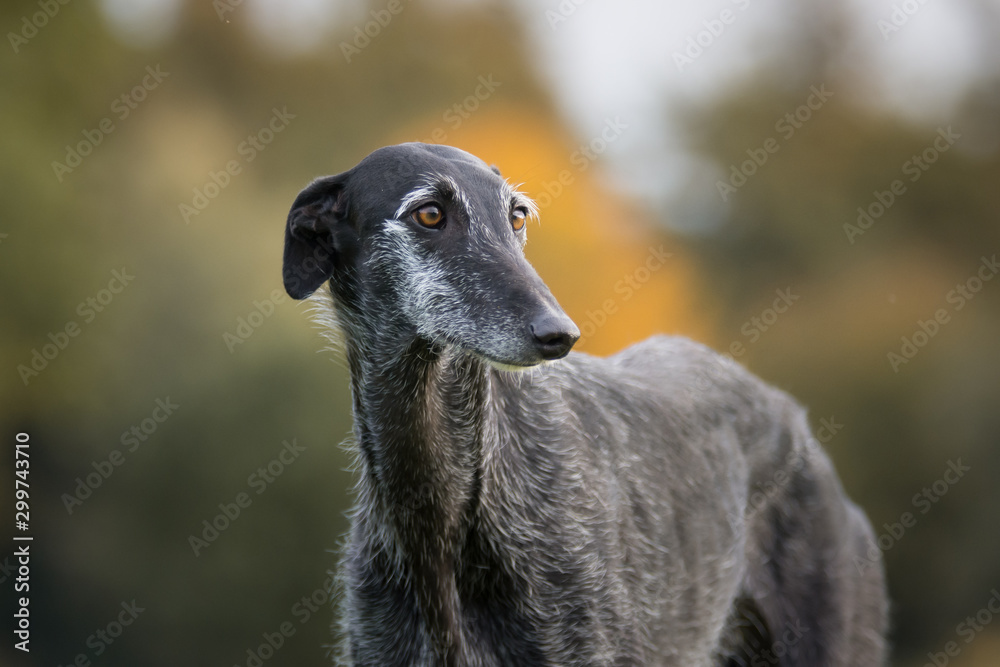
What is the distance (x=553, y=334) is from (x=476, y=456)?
103 centimetres

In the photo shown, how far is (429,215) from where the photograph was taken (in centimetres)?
399

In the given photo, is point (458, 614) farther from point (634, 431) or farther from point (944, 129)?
point (944, 129)

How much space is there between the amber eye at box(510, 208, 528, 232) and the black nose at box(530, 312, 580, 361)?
0.82m

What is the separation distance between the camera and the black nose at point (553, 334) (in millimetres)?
3430

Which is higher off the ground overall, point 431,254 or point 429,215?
point 429,215

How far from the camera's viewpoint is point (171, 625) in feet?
45.3

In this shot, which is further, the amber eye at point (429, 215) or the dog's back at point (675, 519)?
the dog's back at point (675, 519)

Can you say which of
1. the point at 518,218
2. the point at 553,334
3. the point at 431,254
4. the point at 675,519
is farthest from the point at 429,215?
the point at 675,519

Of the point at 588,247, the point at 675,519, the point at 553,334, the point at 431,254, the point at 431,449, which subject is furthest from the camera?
the point at 588,247

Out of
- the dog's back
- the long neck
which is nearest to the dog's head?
the long neck

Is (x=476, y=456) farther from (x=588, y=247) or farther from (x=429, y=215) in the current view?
(x=588, y=247)

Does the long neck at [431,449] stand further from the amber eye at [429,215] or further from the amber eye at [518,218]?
the amber eye at [518,218]

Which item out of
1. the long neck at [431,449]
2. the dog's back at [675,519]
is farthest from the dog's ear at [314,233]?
the dog's back at [675,519]

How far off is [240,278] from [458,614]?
1130cm
